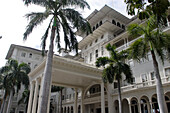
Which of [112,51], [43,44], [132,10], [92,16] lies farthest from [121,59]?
[92,16]

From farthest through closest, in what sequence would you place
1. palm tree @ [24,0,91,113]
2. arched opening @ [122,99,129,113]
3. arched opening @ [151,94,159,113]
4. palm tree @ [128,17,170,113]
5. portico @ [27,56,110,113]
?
arched opening @ [122,99,129,113] < arched opening @ [151,94,159,113] < portico @ [27,56,110,113] < palm tree @ [24,0,91,113] < palm tree @ [128,17,170,113]

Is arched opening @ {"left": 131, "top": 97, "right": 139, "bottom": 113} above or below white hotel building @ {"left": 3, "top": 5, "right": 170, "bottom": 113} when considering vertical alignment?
below

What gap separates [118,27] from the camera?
107 ft

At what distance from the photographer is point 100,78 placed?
77.2 feet

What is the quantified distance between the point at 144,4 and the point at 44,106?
998cm

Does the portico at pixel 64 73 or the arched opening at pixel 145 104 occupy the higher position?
the portico at pixel 64 73

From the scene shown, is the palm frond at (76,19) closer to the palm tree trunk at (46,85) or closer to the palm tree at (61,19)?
the palm tree at (61,19)

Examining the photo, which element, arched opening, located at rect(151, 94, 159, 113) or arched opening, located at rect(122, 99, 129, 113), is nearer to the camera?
arched opening, located at rect(151, 94, 159, 113)

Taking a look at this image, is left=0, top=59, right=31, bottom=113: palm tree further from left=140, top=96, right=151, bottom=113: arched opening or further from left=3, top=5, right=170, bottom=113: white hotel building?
left=140, top=96, right=151, bottom=113: arched opening

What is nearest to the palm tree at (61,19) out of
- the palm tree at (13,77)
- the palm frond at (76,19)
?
the palm frond at (76,19)

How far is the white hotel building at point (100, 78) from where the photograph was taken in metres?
19.6

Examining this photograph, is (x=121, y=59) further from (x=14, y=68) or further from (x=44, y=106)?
(x=14, y=68)

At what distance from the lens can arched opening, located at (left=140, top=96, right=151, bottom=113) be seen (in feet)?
66.8

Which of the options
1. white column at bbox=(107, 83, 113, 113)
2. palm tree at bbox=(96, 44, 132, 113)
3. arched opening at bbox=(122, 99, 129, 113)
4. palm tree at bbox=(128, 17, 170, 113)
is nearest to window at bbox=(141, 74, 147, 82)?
arched opening at bbox=(122, 99, 129, 113)
